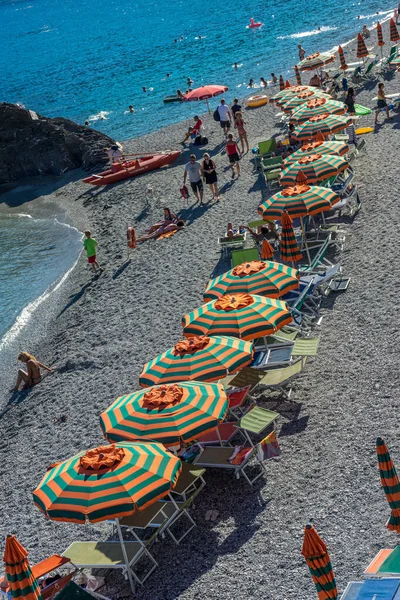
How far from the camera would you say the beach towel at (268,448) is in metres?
10.7

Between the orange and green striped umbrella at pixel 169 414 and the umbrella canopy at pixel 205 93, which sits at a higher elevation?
the umbrella canopy at pixel 205 93

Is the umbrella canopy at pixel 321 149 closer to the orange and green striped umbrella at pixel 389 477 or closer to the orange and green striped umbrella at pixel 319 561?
the orange and green striped umbrella at pixel 389 477

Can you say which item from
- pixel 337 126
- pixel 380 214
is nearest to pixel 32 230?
pixel 337 126

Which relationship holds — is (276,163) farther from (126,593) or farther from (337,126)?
(126,593)

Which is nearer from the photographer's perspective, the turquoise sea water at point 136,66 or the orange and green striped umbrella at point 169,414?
the orange and green striped umbrella at point 169,414

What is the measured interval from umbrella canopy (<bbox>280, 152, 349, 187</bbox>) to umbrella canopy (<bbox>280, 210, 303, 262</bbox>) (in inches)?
92.5

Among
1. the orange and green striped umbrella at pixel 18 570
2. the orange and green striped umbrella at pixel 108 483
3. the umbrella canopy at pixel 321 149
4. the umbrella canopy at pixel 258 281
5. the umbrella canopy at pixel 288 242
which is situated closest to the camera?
the orange and green striped umbrella at pixel 18 570

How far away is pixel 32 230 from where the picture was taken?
30562 mm

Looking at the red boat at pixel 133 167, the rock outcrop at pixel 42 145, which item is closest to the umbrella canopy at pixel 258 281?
the red boat at pixel 133 167

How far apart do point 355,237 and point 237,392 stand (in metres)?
6.72

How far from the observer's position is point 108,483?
9.40 m

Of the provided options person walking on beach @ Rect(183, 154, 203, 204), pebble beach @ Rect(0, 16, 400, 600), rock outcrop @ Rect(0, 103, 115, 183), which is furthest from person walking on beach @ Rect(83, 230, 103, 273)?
rock outcrop @ Rect(0, 103, 115, 183)

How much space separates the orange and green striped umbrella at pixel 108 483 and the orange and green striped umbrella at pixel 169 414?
1.43ft

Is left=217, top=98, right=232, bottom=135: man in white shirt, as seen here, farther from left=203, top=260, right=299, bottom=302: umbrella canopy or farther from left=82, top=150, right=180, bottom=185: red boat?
left=203, top=260, right=299, bottom=302: umbrella canopy
